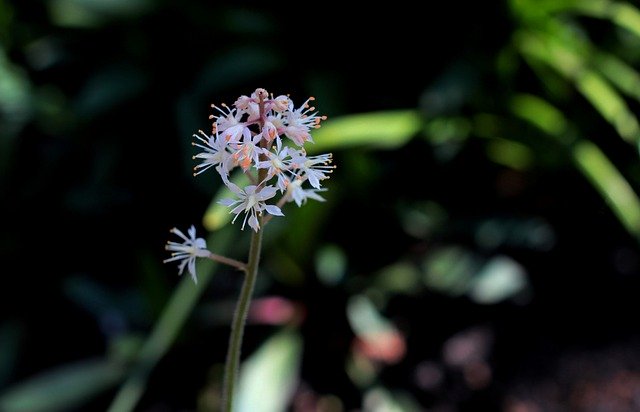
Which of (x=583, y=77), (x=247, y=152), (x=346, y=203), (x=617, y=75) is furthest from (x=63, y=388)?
(x=617, y=75)

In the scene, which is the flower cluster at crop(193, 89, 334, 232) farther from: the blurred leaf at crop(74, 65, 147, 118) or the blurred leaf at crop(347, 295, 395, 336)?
the blurred leaf at crop(74, 65, 147, 118)

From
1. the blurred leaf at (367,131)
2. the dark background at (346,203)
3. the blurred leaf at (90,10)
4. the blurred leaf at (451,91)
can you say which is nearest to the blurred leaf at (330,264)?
the dark background at (346,203)

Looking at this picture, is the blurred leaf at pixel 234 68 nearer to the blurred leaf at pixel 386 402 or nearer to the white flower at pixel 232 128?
the blurred leaf at pixel 386 402

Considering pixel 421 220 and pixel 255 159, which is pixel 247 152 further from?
pixel 421 220

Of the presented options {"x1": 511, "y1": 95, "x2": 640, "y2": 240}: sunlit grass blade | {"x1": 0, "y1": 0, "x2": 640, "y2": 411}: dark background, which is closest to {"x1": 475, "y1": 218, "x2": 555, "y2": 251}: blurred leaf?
{"x1": 0, "y1": 0, "x2": 640, "y2": 411}: dark background

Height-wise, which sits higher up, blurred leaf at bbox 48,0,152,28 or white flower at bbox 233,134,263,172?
blurred leaf at bbox 48,0,152,28
